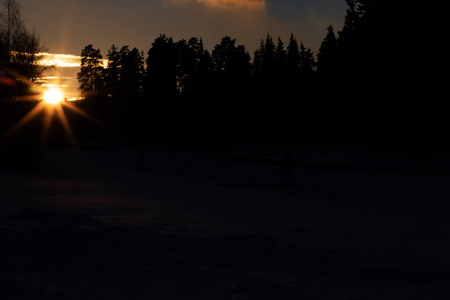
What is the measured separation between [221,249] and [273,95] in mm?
79751

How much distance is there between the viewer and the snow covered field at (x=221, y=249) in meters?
5.99

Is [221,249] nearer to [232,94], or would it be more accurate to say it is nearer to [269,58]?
[232,94]

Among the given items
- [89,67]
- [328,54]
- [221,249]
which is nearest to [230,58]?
[328,54]

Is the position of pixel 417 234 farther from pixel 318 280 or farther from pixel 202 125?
pixel 202 125

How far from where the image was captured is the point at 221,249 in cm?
800

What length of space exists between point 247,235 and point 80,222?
10.2 ft

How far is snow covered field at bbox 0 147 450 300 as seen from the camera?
5.99 metres

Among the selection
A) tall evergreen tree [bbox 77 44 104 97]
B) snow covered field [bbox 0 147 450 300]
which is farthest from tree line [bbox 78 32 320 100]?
snow covered field [bbox 0 147 450 300]

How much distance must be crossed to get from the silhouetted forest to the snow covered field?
35070mm

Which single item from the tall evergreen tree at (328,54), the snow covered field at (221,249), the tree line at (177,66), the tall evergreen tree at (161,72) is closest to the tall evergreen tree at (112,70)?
the tree line at (177,66)

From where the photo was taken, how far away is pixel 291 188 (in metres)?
20.8

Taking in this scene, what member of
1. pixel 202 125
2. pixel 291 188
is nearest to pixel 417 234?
pixel 291 188

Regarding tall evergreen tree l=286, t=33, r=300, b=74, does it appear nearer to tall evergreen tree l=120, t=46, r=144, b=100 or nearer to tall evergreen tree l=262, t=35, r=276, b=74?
tall evergreen tree l=262, t=35, r=276, b=74

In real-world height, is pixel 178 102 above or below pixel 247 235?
above
